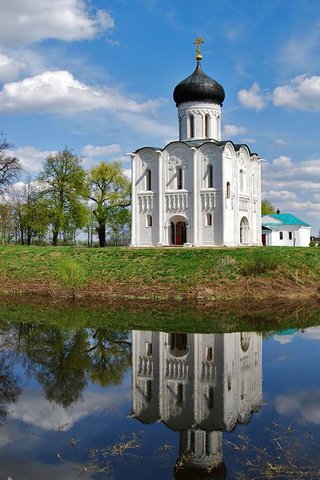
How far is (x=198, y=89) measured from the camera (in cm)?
3734

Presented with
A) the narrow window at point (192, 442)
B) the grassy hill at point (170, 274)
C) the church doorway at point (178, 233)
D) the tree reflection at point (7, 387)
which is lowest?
the narrow window at point (192, 442)

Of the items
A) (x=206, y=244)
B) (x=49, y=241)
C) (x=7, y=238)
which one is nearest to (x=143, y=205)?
(x=206, y=244)

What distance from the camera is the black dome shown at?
123 feet

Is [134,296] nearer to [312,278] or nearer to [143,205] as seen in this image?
[312,278]

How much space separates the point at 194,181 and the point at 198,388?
88.3ft

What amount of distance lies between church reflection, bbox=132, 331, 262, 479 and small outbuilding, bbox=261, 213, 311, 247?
123 ft

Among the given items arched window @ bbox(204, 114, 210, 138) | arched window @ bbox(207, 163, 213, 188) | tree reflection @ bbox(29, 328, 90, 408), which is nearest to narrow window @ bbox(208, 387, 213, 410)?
tree reflection @ bbox(29, 328, 90, 408)

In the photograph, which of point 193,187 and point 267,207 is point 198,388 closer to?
point 193,187

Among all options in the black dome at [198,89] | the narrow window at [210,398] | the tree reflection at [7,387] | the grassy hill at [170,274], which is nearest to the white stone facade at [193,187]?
the black dome at [198,89]

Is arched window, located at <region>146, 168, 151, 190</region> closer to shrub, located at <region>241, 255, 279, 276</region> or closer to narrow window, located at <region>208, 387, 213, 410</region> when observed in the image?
shrub, located at <region>241, 255, 279, 276</region>

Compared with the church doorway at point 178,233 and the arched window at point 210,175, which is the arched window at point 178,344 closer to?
the church doorway at point 178,233

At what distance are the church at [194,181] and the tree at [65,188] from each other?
10843 mm

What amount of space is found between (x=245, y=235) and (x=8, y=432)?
33119 mm

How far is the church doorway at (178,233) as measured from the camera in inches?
1444
